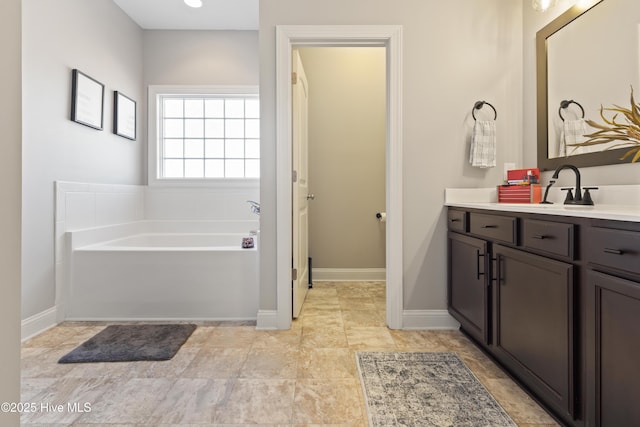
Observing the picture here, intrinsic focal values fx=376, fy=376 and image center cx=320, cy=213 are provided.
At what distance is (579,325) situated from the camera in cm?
129

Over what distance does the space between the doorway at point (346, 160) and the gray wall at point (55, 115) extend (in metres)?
1.80

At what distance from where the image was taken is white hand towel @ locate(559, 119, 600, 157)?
78.3 inches

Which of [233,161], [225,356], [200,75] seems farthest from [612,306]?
[200,75]

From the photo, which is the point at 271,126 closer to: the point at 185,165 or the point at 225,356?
the point at 225,356

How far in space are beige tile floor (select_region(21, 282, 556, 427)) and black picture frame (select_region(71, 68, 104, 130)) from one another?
61.5 inches

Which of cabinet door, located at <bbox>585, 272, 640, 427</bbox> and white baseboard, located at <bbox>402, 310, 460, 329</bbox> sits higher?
cabinet door, located at <bbox>585, 272, 640, 427</bbox>

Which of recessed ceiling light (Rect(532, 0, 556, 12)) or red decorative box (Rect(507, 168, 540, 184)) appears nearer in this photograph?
recessed ceiling light (Rect(532, 0, 556, 12))

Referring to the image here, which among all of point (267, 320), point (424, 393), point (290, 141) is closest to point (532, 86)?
point (290, 141)

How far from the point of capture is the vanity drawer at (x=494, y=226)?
67.4 inches

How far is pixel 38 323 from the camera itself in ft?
8.04

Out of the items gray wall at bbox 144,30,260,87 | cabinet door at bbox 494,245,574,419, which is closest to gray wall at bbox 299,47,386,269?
gray wall at bbox 144,30,260,87

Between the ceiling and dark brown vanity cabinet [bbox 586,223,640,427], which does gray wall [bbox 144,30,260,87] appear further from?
dark brown vanity cabinet [bbox 586,223,640,427]

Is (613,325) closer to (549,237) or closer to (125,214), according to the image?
(549,237)

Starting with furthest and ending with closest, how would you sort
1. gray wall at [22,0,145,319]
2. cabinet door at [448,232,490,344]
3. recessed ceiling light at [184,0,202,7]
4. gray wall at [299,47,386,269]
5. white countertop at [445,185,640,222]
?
gray wall at [299,47,386,269] < recessed ceiling light at [184,0,202,7] < gray wall at [22,0,145,319] < cabinet door at [448,232,490,344] < white countertop at [445,185,640,222]
